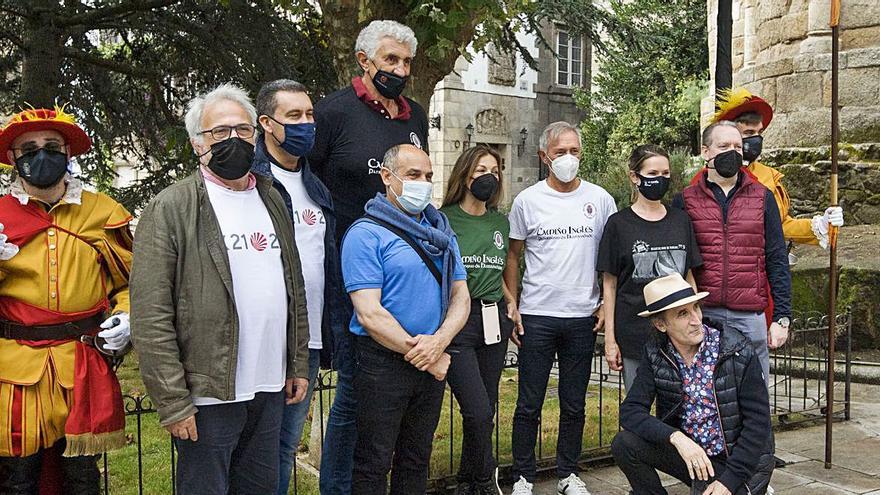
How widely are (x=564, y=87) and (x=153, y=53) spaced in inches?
806

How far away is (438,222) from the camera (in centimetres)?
382

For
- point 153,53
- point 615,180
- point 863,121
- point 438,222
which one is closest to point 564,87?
point 615,180

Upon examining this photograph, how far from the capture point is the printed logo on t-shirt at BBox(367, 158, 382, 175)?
12.7ft

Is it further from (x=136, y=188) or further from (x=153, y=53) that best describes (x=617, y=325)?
(x=153, y=53)

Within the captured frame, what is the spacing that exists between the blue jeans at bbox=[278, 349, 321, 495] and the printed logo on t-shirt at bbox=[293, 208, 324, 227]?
1.87 ft

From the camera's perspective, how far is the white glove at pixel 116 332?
3154mm

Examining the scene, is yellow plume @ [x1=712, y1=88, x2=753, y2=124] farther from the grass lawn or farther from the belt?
the belt

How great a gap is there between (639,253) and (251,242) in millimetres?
2111

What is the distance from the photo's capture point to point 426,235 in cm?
363

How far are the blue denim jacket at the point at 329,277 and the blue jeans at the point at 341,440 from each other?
0.14 meters

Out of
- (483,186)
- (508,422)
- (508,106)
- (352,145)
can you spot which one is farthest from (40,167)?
(508,106)

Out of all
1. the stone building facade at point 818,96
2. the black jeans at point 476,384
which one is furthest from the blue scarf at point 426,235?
the stone building facade at point 818,96

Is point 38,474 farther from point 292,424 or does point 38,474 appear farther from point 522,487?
point 522,487

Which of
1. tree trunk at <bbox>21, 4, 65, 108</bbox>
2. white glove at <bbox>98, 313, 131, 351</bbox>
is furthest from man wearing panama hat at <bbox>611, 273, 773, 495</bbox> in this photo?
tree trunk at <bbox>21, 4, 65, 108</bbox>
